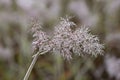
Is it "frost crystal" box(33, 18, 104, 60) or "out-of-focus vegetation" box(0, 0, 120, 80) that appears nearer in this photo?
"frost crystal" box(33, 18, 104, 60)

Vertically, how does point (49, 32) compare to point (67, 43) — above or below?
above

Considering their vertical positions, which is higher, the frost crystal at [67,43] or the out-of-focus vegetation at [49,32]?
the out-of-focus vegetation at [49,32]

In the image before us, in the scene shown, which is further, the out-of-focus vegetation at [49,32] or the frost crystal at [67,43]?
the out-of-focus vegetation at [49,32]

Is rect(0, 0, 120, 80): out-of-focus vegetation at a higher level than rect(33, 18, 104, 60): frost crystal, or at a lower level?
higher

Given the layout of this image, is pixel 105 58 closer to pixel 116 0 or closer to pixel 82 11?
pixel 116 0

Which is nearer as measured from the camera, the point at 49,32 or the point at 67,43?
the point at 67,43
